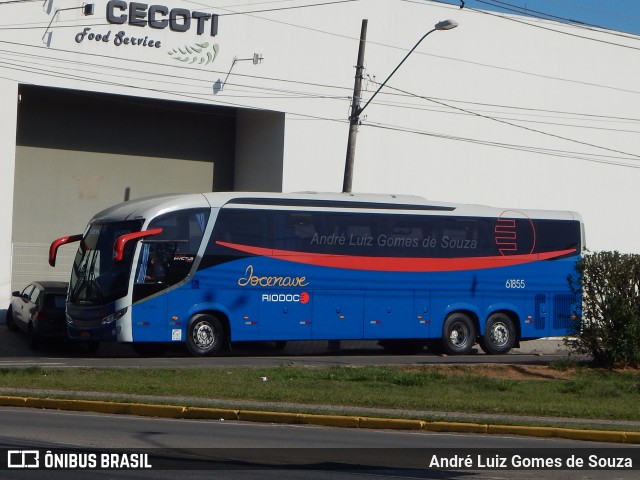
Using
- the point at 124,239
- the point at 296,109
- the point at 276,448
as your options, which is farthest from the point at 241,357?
the point at 276,448

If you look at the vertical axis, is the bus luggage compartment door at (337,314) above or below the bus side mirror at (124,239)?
below

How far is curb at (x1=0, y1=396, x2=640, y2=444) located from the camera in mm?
13867

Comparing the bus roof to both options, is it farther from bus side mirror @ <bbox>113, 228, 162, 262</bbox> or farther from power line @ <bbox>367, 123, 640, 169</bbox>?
power line @ <bbox>367, 123, 640, 169</bbox>

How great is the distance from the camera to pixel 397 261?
27.3 metres

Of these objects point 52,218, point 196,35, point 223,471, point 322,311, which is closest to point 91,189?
point 52,218

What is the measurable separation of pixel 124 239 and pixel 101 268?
1.14m

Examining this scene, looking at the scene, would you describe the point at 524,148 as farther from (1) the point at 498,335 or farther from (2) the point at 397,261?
(2) the point at 397,261

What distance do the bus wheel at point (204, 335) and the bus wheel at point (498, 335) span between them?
7.73 m

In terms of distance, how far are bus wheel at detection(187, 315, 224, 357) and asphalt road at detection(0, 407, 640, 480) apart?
9.78 metres

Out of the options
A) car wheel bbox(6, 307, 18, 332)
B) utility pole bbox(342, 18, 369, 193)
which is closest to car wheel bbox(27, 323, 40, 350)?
car wheel bbox(6, 307, 18, 332)

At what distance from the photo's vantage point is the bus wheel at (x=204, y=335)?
81.9 feet

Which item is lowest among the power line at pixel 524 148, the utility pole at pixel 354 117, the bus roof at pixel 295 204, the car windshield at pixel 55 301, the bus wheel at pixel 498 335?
the bus wheel at pixel 498 335

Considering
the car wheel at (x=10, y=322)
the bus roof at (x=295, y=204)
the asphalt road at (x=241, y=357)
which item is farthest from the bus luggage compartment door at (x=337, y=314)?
the car wheel at (x=10, y=322)

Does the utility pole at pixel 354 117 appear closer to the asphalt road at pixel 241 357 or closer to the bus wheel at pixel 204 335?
the asphalt road at pixel 241 357
